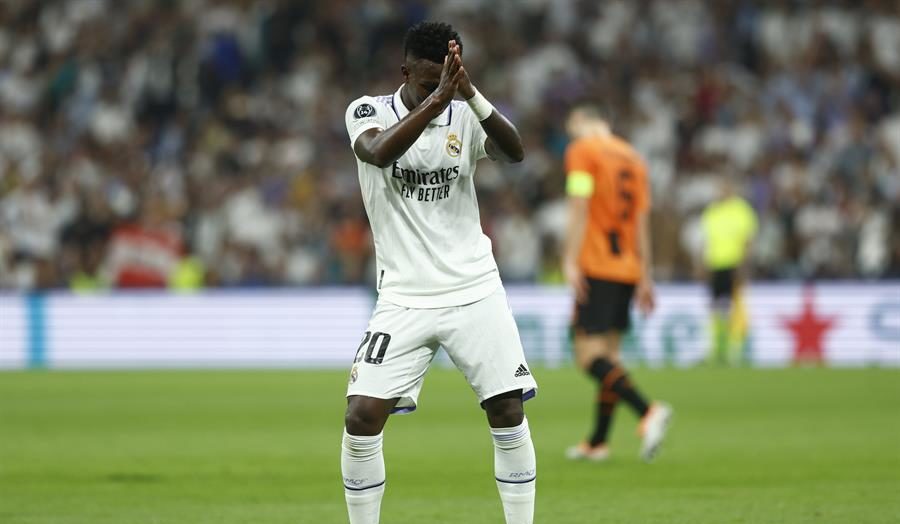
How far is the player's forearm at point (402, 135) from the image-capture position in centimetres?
542

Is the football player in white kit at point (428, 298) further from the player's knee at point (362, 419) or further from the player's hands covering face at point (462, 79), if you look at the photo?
the player's hands covering face at point (462, 79)

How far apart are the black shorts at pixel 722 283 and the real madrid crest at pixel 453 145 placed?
12.8m

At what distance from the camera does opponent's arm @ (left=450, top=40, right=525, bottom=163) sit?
5.55 m

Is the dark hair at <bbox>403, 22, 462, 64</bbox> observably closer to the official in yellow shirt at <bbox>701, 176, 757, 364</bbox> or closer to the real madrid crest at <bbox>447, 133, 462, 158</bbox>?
the real madrid crest at <bbox>447, 133, 462, 158</bbox>

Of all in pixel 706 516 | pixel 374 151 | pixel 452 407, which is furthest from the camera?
pixel 452 407

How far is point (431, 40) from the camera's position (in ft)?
18.5

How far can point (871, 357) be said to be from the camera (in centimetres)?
1852

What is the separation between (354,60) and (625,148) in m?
14.6

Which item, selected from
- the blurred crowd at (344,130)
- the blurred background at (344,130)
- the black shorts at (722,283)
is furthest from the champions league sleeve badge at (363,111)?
the blurred crowd at (344,130)

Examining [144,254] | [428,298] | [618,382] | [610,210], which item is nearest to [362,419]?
[428,298]

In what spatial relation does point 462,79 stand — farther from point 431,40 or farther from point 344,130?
point 344,130

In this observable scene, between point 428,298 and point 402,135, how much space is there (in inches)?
29.9

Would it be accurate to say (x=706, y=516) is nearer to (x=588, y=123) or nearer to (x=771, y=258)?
(x=588, y=123)

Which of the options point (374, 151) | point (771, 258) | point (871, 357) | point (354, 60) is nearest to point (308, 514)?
point (374, 151)
